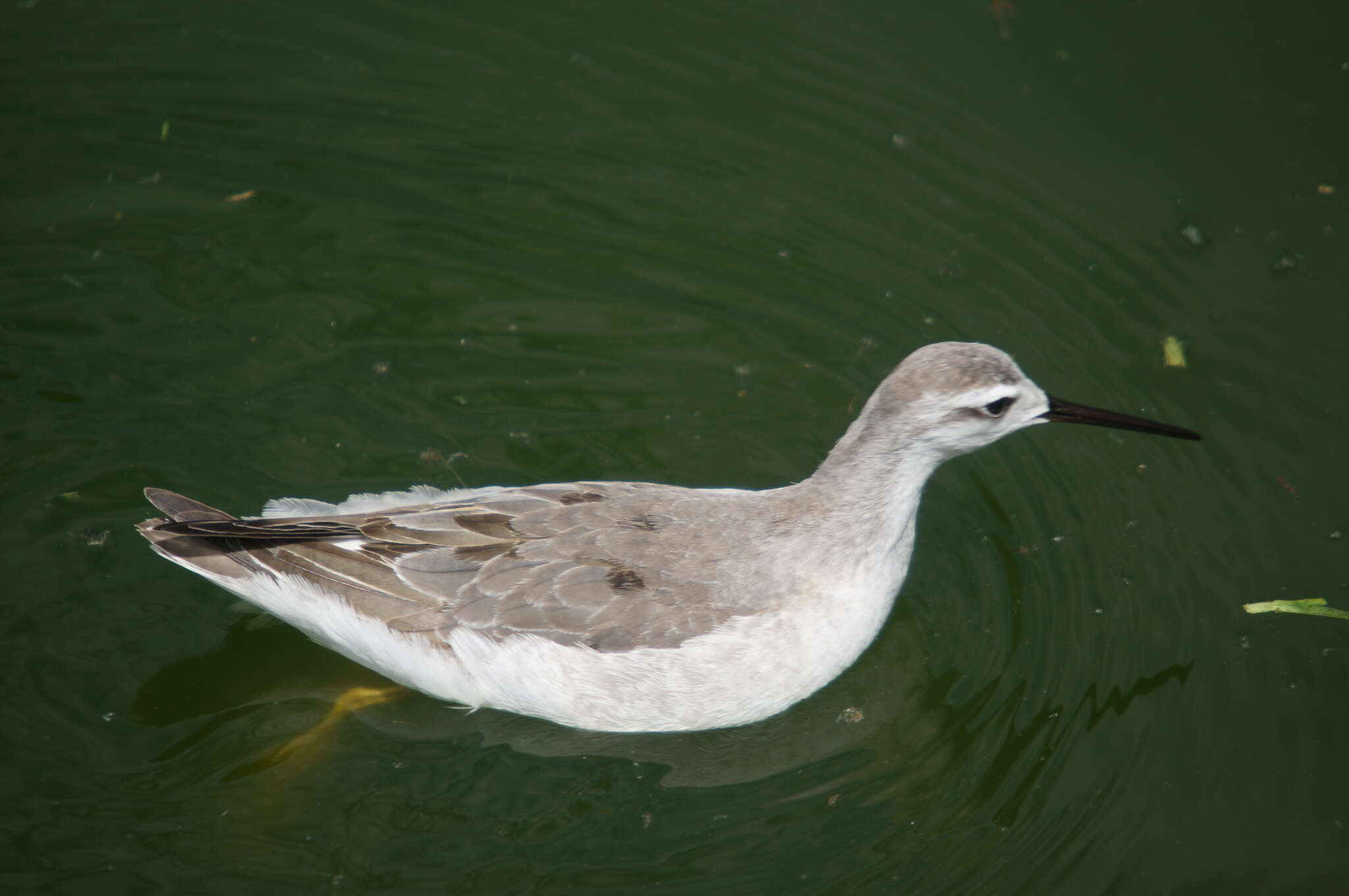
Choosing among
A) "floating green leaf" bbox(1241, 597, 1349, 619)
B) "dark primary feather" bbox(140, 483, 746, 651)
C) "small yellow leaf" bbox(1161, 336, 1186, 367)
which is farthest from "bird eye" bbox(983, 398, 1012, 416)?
"small yellow leaf" bbox(1161, 336, 1186, 367)

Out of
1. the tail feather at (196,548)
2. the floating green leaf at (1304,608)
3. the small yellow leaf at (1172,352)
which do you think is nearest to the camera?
the tail feather at (196,548)

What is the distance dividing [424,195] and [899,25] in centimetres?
407

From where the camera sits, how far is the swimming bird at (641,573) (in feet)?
17.7

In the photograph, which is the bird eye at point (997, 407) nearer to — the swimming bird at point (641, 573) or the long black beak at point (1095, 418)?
the swimming bird at point (641, 573)

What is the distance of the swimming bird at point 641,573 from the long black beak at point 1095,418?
0.01m

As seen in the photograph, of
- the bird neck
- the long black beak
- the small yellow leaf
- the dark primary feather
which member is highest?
the long black beak

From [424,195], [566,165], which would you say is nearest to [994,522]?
[566,165]

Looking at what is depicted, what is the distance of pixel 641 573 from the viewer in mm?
5445

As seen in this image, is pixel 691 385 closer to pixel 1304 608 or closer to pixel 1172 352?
pixel 1172 352

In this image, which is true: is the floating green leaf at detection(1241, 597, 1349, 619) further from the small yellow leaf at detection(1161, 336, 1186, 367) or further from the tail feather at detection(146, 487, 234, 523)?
the tail feather at detection(146, 487, 234, 523)

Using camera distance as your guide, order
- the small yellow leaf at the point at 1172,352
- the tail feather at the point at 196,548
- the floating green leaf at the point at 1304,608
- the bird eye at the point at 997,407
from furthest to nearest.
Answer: the small yellow leaf at the point at 1172,352 < the floating green leaf at the point at 1304,608 < the tail feather at the point at 196,548 < the bird eye at the point at 997,407

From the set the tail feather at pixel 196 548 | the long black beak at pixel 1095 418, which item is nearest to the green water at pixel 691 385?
the tail feather at pixel 196 548

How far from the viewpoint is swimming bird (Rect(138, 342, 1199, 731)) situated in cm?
539

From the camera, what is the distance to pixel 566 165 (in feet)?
28.0
